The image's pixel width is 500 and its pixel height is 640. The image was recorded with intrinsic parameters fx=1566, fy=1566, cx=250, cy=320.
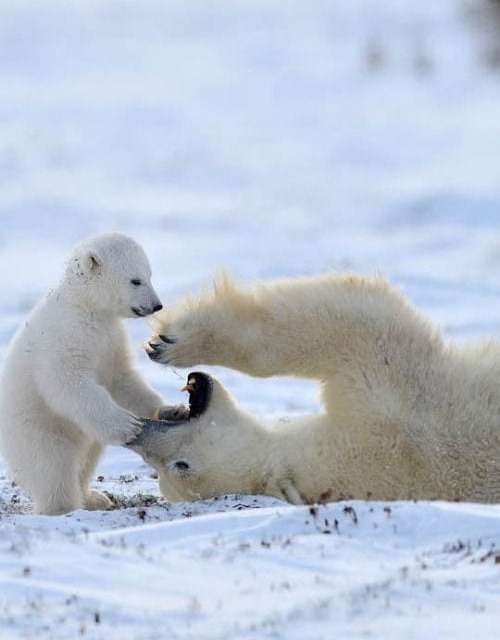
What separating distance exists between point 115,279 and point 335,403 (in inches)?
47.7

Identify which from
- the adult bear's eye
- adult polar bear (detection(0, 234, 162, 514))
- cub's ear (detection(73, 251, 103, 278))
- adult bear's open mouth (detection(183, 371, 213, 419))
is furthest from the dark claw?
cub's ear (detection(73, 251, 103, 278))

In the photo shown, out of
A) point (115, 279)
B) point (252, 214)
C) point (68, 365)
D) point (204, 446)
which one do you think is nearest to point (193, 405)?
point (204, 446)

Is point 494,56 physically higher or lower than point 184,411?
higher

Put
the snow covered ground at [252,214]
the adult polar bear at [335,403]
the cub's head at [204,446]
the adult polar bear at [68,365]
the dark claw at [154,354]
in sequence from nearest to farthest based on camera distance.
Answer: the snow covered ground at [252,214]
the adult polar bear at [335,403]
the cub's head at [204,446]
the dark claw at [154,354]
the adult polar bear at [68,365]

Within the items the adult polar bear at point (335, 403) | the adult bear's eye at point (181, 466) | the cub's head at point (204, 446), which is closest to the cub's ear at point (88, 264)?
the adult polar bear at point (335, 403)

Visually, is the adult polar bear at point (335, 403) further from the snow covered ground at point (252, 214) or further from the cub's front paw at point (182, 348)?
the snow covered ground at point (252, 214)

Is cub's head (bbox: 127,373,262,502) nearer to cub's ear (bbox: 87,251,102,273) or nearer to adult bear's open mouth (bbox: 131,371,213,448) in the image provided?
adult bear's open mouth (bbox: 131,371,213,448)

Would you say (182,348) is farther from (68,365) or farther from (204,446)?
(68,365)

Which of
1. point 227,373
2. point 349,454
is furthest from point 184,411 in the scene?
point 227,373

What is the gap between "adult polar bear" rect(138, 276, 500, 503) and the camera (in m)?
5.93

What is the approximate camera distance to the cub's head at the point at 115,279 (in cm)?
673

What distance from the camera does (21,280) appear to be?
1537 centimetres

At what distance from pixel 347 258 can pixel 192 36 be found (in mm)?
14680

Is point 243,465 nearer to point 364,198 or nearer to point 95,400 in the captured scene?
point 95,400
